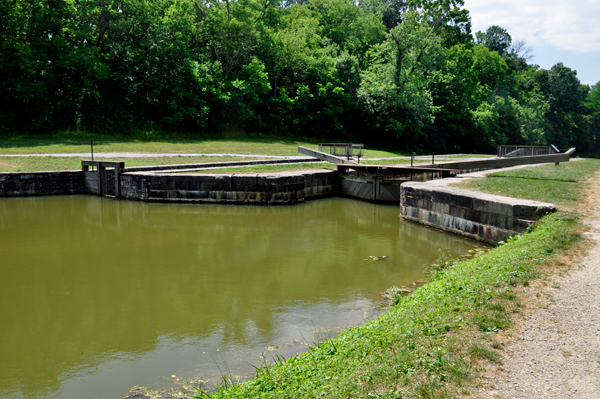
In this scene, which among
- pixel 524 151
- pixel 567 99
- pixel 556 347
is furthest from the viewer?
pixel 567 99

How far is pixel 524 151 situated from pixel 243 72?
2429 cm

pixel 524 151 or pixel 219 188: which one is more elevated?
pixel 524 151

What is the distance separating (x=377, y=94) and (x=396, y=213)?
92.1 ft

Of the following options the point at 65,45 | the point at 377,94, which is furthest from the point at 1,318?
the point at 377,94

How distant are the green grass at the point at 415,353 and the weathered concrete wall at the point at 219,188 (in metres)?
13.4

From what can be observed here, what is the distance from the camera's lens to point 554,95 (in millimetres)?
72812

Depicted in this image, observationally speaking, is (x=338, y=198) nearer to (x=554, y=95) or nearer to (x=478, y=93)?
(x=478, y=93)

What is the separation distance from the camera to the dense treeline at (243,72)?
113ft

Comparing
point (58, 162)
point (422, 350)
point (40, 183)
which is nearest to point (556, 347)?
point (422, 350)

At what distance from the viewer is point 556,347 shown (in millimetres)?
4902

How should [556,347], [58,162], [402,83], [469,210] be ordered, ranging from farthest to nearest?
[402,83] → [58,162] → [469,210] → [556,347]

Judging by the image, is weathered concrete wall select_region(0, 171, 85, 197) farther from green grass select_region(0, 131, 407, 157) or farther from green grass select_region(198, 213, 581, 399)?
green grass select_region(198, 213, 581, 399)

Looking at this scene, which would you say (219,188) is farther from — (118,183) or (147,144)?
(147,144)

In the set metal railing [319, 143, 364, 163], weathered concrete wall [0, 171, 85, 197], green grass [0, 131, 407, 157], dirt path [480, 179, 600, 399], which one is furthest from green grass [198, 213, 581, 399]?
green grass [0, 131, 407, 157]
